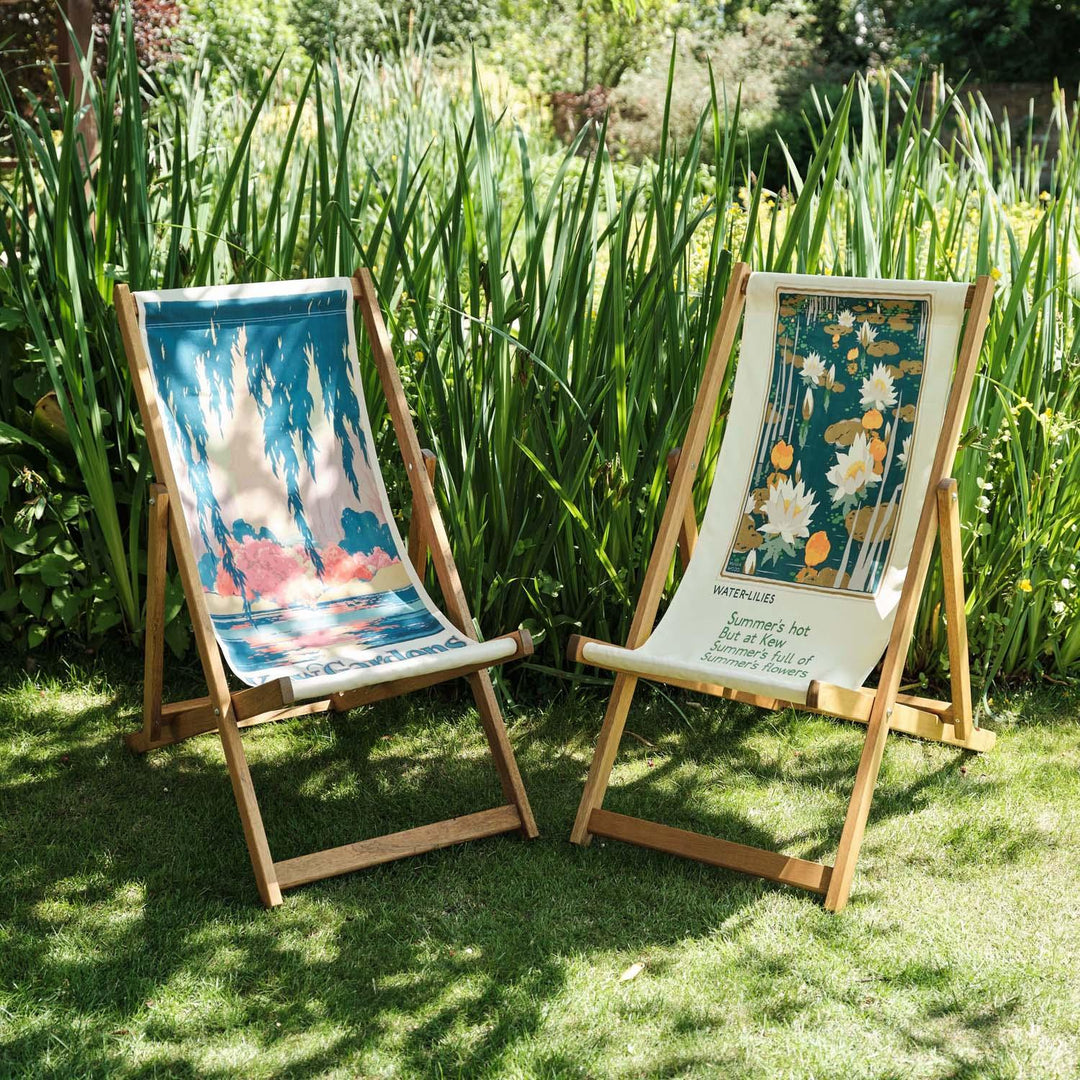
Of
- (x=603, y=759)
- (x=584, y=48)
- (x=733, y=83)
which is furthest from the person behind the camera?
(x=733, y=83)

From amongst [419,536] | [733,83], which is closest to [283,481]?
[419,536]

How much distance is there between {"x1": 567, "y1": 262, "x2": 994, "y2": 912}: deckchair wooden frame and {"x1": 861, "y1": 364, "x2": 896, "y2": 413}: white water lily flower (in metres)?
0.14

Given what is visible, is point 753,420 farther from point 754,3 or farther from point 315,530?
point 754,3

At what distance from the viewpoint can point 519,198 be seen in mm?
6074

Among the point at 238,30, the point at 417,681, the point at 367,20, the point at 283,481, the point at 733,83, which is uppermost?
the point at 367,20

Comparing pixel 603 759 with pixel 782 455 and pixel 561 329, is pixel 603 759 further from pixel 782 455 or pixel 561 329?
pixel 561 329

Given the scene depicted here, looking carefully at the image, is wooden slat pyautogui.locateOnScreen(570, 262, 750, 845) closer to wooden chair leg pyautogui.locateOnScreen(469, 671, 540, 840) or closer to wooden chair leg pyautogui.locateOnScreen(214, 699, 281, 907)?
wooden chair leg pyautogui.locateOnScreen(469, 671, 540, 840)

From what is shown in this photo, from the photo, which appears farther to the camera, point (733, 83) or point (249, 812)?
point (733, 83)

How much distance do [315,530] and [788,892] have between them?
1353 millimetres

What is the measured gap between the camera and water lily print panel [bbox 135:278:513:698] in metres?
2.65

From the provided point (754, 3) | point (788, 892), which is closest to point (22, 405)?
point (788, 892)

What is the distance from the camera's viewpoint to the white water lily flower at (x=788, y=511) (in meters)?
2.74

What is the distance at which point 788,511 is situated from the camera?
2.76m

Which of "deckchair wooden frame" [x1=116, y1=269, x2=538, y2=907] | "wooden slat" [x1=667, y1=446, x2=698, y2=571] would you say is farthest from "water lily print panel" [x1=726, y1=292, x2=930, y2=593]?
"deckchair wooden frame" [x1=116, y1=269, x2=538, y2=907]
